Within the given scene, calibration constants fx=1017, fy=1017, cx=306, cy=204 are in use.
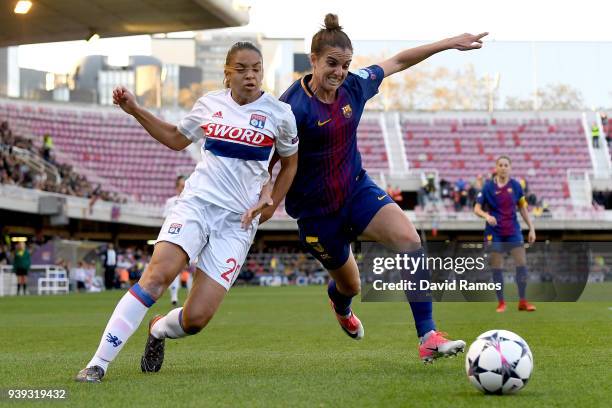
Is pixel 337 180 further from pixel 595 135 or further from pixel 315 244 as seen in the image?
pixel 595 135

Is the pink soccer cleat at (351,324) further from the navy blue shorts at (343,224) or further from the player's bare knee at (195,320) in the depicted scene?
the player's bare knee at (195,320)

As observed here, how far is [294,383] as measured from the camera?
6.17m

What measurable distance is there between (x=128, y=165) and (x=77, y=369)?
161 ft

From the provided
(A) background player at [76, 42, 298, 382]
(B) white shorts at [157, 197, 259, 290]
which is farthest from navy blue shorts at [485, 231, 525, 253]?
(B) white shorts at [157, 197, 259, 290]

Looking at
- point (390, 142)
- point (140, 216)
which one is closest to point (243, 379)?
point (140, 216)

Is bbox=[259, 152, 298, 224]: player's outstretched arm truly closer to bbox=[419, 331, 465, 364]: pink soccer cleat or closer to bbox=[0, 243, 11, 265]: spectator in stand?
bbox=[419, 331, 465, 364]: pink soccer cleat

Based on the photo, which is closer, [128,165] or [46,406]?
[46,406]

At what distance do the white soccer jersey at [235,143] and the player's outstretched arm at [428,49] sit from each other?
1.53m

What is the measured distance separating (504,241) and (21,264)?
20.1 meters

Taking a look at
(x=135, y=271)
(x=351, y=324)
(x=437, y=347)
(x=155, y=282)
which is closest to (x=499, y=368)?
(x=437, y=347)

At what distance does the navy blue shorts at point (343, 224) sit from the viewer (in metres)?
7.51

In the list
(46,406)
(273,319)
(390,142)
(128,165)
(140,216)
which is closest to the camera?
(46,406)

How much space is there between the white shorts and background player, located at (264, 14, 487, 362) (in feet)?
1.29

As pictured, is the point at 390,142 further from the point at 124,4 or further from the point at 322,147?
the point at 322,147
